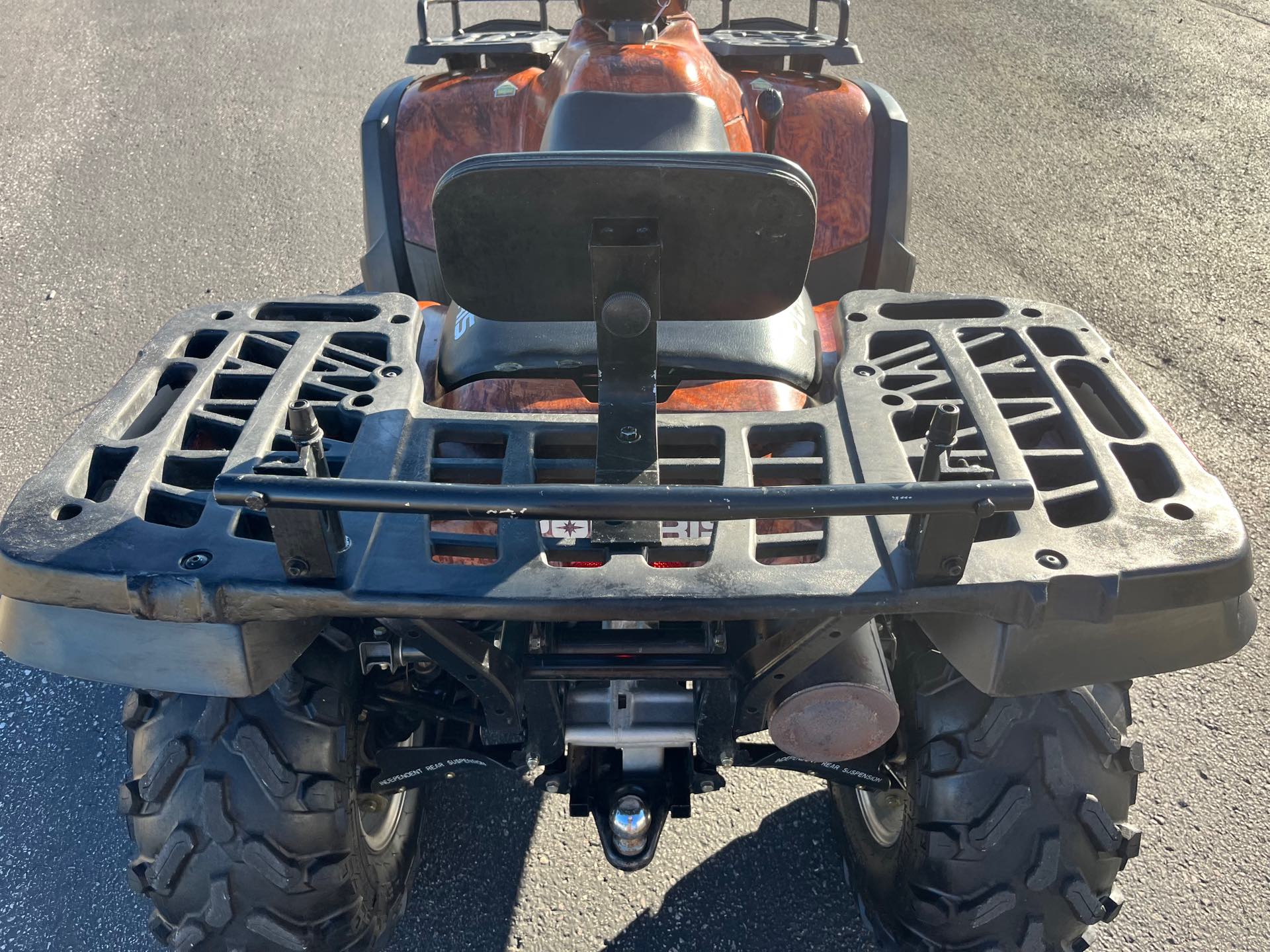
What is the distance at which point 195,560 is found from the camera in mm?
1457

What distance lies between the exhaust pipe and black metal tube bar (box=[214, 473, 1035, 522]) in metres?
0.42

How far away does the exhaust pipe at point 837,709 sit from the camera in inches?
64.7

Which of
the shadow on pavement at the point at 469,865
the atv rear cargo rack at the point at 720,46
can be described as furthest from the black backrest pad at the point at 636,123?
the shadow on pavement at the point at 469,865

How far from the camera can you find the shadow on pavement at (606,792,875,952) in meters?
2.38

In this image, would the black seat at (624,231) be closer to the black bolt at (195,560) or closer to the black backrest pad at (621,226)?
the black backrest pad at (621,226)

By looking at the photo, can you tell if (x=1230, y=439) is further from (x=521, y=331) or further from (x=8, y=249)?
(x=8, y=249)

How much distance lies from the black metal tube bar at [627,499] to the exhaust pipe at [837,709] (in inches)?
16.7

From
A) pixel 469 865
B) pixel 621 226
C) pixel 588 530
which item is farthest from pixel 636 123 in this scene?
pixel 469 865

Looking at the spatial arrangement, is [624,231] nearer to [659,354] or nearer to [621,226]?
[621,226]

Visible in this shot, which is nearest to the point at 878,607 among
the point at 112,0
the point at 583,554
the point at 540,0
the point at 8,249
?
the point at 583,554

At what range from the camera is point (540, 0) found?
4.00 metres

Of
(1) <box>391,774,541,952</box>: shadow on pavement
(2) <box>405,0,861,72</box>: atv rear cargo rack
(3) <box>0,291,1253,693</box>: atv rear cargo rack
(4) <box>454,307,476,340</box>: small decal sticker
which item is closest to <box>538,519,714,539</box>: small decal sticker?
(3) <box>0,291,1253,693</box>: atv rear cargo rack

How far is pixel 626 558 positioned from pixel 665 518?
0.22m

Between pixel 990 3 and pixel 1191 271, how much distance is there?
411cm
